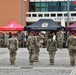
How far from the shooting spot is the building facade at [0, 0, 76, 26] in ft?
204

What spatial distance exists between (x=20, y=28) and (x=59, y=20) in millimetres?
27765

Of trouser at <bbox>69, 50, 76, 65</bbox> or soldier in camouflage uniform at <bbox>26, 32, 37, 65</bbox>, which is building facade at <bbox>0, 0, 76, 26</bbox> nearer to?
soldier in camouflage uniform at <bbox>26, 32, 37, 65</bbox>

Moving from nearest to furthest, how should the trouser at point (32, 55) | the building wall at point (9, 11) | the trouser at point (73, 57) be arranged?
the trouser at point (73, 57) → the trouser at point (32, 55) → the building wall at point (9, 11)

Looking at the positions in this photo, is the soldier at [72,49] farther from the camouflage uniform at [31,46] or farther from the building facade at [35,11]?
the building facade at [35,11]

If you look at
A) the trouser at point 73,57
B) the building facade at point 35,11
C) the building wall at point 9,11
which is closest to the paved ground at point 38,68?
the trouser at point 73,57

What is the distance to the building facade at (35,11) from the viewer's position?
2446 inches

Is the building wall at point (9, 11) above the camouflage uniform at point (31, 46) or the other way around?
the other way around

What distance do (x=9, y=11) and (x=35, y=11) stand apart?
275 inches

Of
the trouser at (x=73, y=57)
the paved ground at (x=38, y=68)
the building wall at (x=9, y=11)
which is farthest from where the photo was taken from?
the building wall at (x=9, y=11)

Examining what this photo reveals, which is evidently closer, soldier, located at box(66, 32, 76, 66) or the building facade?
soldier, located at box(66, 32, 76, 66)

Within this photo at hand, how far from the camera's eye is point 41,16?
65688 millimetres

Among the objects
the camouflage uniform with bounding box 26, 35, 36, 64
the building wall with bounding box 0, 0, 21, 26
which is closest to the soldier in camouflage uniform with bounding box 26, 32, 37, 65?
the camouflage uniform with bounding box 26, 35, 36, 64

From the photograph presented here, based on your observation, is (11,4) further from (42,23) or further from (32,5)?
(42,23)

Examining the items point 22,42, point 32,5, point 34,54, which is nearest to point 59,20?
point 32,5
